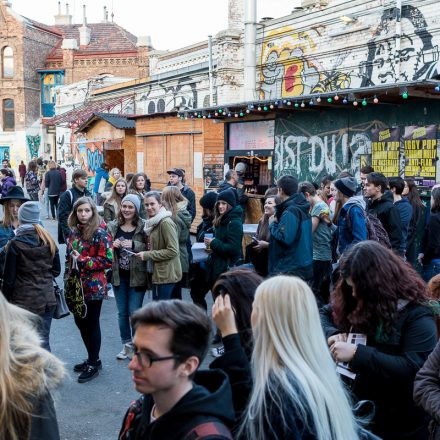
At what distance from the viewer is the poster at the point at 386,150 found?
34.3 ft

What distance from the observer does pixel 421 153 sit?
10.0 meters

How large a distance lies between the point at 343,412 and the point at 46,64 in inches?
1965

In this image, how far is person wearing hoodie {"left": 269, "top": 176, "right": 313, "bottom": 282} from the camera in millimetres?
6078

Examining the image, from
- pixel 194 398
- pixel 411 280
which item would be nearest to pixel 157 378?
pixel 194 398

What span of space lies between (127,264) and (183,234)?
125 centimetres

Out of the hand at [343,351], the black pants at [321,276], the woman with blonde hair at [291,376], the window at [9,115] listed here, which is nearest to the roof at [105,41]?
the window at [9,115]

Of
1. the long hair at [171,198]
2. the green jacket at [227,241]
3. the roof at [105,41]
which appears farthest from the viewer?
the roof at [105,41]

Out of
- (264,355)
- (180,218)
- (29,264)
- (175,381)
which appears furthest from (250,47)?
(175,381)

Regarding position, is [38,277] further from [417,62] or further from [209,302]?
[417,62]

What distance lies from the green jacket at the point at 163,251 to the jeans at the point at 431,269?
147 inches

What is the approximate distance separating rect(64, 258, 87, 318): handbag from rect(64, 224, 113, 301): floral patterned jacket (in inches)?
1.7

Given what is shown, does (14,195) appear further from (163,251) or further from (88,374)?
(88,374)

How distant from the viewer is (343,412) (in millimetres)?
2404

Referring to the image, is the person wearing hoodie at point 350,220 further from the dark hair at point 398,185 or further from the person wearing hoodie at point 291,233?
the dark hair at point 398,185
